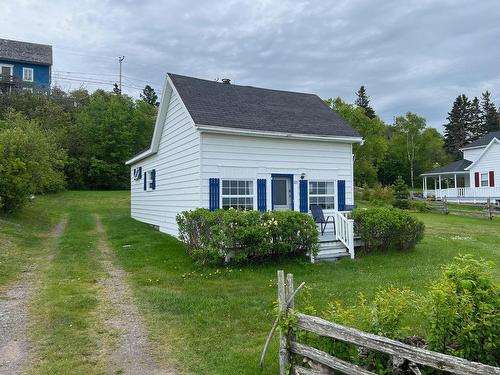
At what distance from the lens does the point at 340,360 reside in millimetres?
3562

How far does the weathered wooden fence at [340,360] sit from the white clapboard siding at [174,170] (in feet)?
27.4

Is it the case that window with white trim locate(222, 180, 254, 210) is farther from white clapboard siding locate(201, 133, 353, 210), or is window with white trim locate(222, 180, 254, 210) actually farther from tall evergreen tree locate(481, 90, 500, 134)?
tall evergreen tree locate(481, 90, 500, 134)

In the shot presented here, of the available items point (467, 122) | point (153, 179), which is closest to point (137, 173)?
point (153, 179)

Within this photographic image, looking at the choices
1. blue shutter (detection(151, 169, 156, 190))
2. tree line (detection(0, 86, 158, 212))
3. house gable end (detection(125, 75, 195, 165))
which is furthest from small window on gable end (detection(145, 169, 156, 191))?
tree line (detection(0, 86, 158, 212))

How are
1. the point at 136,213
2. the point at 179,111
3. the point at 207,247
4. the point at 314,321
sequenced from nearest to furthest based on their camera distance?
the point at 314,321, the point at 207,247, the point at 179,111, the point at 136,213

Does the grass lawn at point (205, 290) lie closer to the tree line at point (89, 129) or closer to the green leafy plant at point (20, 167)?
the green leafy plant at point (20, 167)

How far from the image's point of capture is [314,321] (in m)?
3.84

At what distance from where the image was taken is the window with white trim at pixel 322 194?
45.6 ft

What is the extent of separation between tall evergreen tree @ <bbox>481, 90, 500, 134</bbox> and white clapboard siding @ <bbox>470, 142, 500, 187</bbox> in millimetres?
38919

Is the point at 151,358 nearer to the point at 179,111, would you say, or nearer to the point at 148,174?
the point at 179,111

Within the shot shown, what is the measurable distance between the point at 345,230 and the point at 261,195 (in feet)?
9.19

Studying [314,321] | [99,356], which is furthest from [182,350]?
[314,321]

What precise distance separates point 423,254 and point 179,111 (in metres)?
8.93

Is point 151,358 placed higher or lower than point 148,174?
lower
